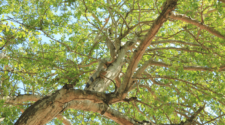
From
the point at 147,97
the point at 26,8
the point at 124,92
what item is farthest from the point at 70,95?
the point at 26,8

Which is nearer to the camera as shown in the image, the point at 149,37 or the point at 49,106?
the point at 49,106

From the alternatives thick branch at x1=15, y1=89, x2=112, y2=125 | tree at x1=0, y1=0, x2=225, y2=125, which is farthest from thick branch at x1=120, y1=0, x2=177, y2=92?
thick branch at x1=15, y1=89, x2=112, y2=125

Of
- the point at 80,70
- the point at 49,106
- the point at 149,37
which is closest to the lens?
the point at 49,106

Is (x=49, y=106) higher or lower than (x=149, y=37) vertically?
lower

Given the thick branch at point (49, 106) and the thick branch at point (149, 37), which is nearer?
the thick branch at point (49, 106)

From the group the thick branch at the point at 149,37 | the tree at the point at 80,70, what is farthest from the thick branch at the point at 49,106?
the thick branch at the point at 149,37

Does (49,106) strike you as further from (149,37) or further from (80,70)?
(149,37)

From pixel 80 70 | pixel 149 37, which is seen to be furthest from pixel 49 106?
pixel 149 37

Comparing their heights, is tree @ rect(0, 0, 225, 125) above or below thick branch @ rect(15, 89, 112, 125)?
above

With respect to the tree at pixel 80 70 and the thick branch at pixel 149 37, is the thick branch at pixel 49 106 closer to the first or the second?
the tree at pixel 80 70

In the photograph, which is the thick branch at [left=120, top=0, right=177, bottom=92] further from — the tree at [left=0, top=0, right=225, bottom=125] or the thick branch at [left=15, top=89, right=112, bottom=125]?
the thick branch at [left=15, top=89, right=112, bottom=125]

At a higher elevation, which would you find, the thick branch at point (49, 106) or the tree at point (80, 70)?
the tree at point (80, 70)

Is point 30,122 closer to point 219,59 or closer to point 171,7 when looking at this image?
point 171,7

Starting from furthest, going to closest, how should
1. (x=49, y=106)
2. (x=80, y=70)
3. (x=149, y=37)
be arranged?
1. (x=80, y=70)
2. (x=149, y=37)
3. (x=49, y=106)
